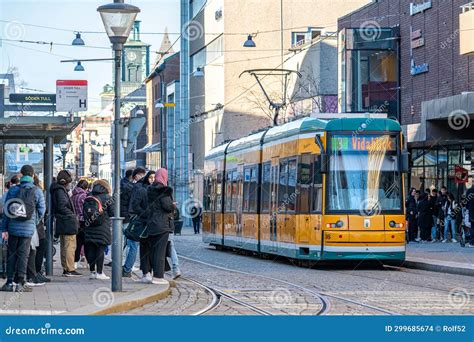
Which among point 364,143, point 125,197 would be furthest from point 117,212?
point 364,143

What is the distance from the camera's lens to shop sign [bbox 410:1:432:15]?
43938mm

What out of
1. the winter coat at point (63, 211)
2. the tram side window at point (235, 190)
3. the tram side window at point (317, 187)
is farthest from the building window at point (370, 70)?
the winter coat at point (63, 211)

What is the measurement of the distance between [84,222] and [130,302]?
19.8 feet

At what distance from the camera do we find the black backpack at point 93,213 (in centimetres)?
2077

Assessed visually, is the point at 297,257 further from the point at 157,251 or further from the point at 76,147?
the point at 76,147

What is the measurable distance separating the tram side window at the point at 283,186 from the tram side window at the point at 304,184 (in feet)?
3.69

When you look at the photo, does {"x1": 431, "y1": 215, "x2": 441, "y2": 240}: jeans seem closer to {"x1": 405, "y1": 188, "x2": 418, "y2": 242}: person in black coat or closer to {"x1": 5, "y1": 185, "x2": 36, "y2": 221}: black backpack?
{"x1": 405, "y1": 188, "x2": 418, "y2": 242}: person in black coat

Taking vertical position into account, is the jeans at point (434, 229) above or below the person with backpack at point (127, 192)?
below

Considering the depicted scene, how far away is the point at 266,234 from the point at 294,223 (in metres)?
3.20

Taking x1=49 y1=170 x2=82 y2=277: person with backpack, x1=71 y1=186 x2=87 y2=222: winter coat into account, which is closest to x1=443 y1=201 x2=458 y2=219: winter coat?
x1=71 y1=186 x2=87 y2=222: winter coat

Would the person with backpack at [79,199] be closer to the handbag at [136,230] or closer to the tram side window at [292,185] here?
the handbag at [136,230]

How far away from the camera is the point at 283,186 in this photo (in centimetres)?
2841

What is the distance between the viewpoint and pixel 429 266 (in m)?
27.0
